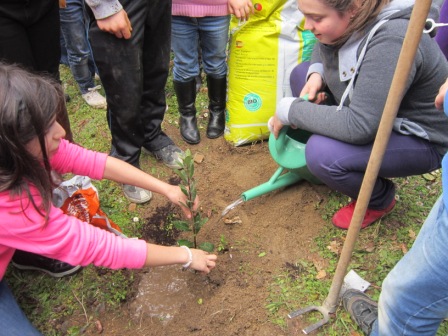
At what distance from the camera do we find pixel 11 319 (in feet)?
5.40

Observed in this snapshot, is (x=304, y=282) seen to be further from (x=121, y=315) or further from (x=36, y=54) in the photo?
(x=36, y=54)

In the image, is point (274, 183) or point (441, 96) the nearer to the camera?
point (441, 96)

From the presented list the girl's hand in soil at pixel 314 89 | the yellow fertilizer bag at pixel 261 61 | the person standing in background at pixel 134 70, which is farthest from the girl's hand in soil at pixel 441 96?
the yellow fertilizer bag at pixel 261 61

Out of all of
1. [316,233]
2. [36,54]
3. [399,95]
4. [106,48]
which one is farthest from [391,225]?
[36,54]

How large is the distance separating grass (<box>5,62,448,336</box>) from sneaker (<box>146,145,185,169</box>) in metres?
0.40

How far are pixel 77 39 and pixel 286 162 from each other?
196cm

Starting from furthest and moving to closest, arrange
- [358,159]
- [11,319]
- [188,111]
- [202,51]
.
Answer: [188,111], [202,51], [358,159], [11,319]

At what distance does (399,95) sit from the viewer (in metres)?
1.17

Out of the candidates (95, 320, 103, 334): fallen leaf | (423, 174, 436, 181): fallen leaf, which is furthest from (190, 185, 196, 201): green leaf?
(423, 174, 436, 181): fallen leaf

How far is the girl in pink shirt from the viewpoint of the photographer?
1.25 metres

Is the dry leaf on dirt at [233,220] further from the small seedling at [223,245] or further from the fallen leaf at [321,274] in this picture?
the fallen leaf at [321,274]

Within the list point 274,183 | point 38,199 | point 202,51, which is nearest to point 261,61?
point 202,51

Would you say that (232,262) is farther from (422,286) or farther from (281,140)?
(422,286)

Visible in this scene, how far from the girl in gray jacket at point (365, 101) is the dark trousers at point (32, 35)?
1.12 m
